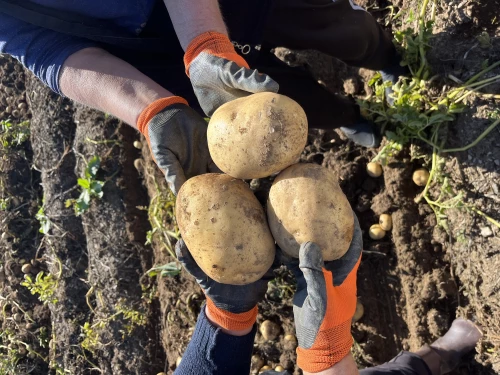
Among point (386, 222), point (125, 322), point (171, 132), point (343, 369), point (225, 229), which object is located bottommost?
point (125, 322)

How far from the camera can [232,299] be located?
1.60 m

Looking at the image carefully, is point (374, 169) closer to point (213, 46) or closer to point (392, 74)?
point (392, 74)

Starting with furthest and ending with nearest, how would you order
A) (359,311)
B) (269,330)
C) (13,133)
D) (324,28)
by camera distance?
(13,133) → (269,330) → (359,311) → (324,28)

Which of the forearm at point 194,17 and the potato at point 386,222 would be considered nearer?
the forearm at point 194,17

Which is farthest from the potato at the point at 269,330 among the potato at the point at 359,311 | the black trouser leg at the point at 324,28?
the black trouser leg at the point at 324,28

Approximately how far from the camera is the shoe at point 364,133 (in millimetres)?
2213

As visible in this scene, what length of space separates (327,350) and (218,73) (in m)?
0.91

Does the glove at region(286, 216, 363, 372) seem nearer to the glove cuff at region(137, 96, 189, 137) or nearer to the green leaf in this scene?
the glove cuff at region(137, 96, 189, 137)

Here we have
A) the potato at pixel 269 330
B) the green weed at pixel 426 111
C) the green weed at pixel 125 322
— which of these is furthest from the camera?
the green weed at pixel 125 322

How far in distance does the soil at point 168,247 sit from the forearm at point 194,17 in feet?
3.47

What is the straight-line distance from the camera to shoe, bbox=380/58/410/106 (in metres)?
2.13

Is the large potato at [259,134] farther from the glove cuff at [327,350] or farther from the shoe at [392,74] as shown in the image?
the shoe at [392,74]

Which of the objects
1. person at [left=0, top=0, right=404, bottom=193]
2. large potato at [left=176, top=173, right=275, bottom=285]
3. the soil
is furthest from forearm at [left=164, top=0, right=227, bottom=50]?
the soil

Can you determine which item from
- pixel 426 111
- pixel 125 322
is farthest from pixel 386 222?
pixel 125 322
